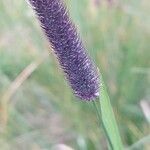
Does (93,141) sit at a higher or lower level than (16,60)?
lower

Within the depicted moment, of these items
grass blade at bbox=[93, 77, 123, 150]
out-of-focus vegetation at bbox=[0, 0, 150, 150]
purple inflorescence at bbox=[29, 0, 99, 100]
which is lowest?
grass blade at bbox=[93, 77, 123, 150]

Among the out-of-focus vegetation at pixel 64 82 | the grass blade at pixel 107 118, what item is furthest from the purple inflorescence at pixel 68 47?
the out-of-focus vegetation at pixel 64 82

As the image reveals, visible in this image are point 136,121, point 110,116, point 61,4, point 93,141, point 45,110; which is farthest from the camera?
point 45,110

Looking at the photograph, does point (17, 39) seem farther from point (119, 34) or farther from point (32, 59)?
point (119, 34)

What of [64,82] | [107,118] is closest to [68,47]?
[107,118]

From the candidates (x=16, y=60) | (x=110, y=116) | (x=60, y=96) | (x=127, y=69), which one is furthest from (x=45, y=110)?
(x=110, y=116)

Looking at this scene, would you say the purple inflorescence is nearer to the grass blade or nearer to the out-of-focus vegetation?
the grass blade

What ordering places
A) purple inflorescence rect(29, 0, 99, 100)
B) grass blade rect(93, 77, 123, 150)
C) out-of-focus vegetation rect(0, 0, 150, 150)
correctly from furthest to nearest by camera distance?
out-of-focus vegetation rect(0, 0, 150, 150), grass blade rect(93, 77, 123, 150), purple inflorescence rect(29, 0, 99, 100)

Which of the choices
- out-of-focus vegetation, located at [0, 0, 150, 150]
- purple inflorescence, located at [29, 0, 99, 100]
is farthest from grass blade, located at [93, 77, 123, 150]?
out-of-focus vegetation, located at [0, 0, 150, 150]
